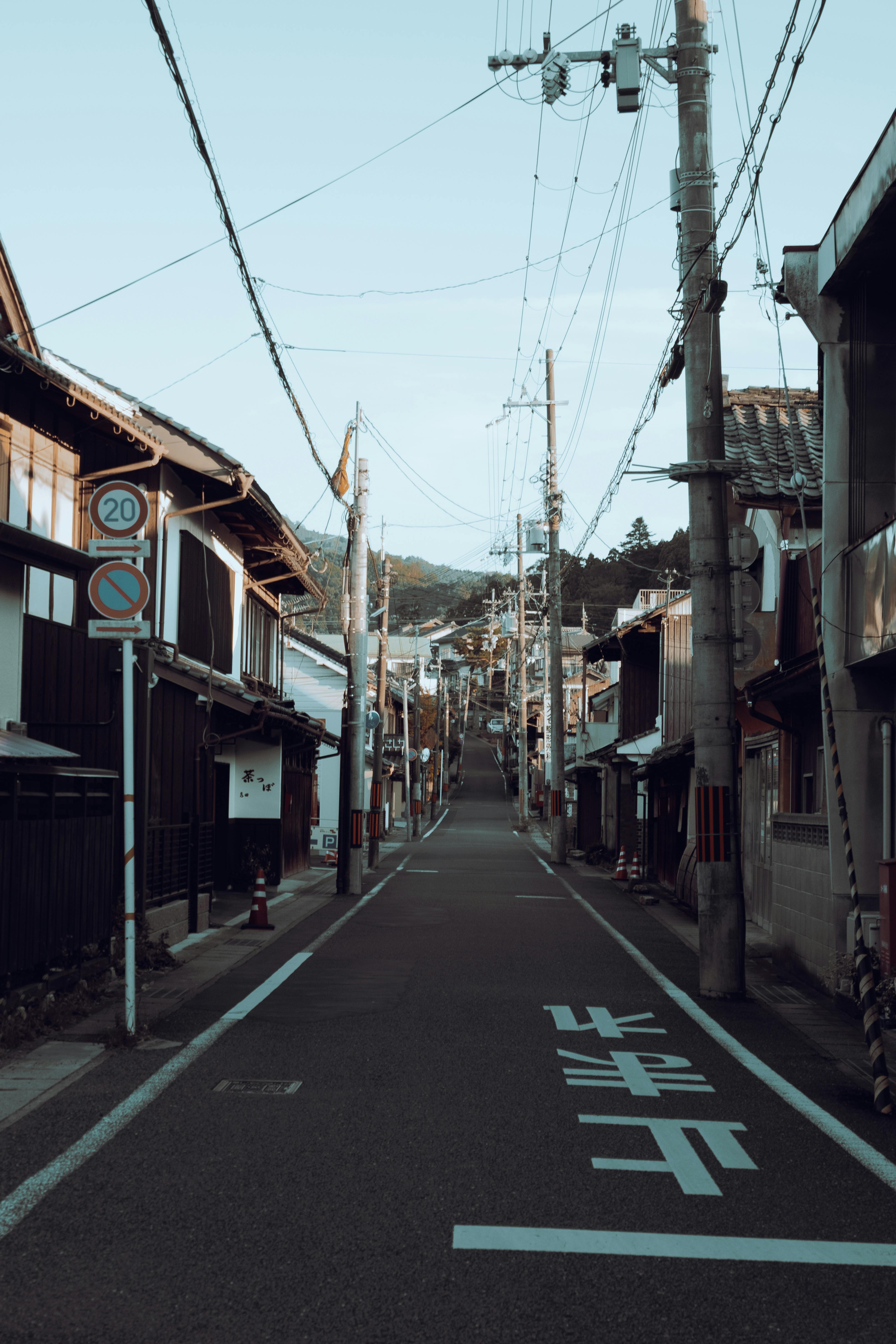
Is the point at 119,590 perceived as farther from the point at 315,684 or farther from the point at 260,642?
the point at 315,684

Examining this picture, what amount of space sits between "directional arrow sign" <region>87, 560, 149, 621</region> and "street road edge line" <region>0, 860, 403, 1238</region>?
327 cm

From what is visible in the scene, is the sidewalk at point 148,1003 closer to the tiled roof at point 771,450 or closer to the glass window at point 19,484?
the glass window at point 19,484

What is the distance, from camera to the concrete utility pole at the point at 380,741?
105 feet

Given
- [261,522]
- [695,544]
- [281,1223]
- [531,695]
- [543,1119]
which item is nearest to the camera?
[281,1223]

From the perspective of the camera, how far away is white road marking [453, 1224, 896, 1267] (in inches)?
190

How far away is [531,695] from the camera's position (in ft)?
335

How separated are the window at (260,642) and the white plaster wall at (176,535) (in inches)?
115

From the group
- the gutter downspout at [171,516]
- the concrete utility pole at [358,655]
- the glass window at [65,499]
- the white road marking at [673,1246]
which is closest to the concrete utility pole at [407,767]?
the concrete utility pole at [358,655]

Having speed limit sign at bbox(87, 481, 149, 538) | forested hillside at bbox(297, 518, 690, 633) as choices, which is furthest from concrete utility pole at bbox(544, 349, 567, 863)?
speed limit sign at bbox(87, 481, 149, 538)

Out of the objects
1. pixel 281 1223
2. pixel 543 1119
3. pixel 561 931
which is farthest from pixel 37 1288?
pixel 561 931

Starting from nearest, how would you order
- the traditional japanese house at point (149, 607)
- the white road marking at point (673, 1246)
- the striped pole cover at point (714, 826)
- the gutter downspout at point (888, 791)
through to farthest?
1. the white road marking at point (673, 1246)
2. the gutter downspout at point (888, 791)
3. the striped pole cover at point (714, 826)
4. the traditional japanese house at point (149, 607)

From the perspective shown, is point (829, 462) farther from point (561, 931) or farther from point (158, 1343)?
point (158, 1343)

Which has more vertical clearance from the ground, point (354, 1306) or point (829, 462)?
point (829, 462)

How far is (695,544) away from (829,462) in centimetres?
172
